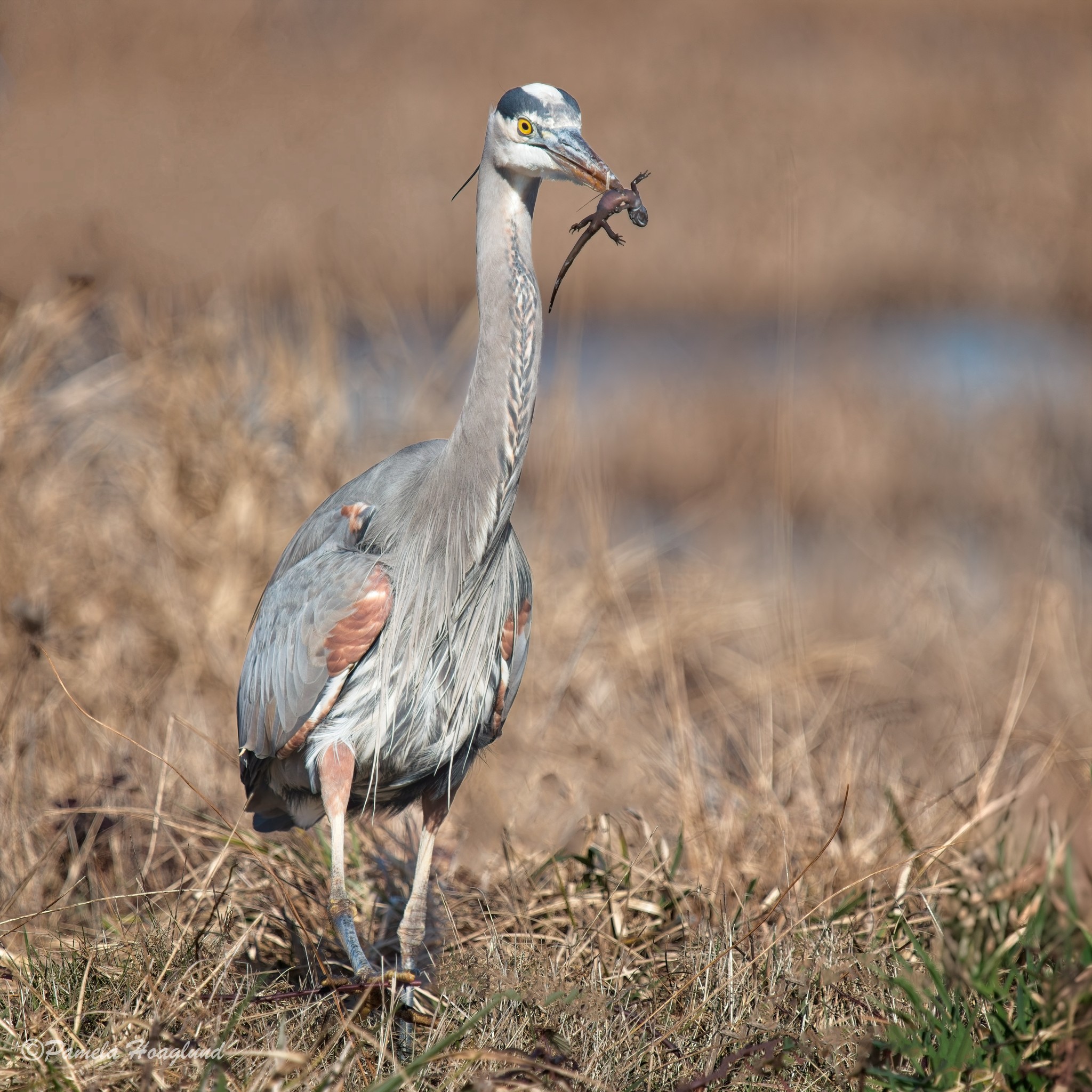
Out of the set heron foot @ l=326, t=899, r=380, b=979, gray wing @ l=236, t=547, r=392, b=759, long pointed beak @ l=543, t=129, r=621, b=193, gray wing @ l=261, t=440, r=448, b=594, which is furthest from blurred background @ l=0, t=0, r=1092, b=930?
long pointed beak @ l=543, t=129, r=621, b=193

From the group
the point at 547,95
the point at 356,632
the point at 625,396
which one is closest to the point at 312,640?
the point at 356,632

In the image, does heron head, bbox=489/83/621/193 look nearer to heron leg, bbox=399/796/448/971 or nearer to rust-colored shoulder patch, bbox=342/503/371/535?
rust-colored shoulder patch, bbox=342/503/371/535

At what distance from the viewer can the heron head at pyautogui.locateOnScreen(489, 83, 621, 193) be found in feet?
9.12

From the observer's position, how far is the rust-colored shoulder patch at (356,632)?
3.00 metres

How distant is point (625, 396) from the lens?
9.80 m

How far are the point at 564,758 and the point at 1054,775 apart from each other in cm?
169

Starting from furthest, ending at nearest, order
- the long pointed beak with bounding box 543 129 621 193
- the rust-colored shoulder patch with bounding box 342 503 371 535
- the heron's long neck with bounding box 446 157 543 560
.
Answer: the rust-colored shoulder patch with bounding box 342 503 371 535 < the heron's long neck with bounding box 446 157 543 560 < the long pointed beak with bounding box 543 129 621 193

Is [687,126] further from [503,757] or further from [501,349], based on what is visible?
[501,349]

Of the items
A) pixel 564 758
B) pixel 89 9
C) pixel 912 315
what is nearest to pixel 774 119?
pixel 912 315

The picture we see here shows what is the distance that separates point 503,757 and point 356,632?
6.30 ft

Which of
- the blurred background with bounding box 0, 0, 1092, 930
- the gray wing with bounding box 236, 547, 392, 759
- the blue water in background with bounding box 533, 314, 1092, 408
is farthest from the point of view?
the blue water in background with bounding box 533, 314, 1092, 408

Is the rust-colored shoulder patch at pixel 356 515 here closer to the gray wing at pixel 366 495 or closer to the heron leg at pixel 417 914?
the gray wing at pixel 366 495

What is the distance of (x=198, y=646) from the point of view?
15.5ft

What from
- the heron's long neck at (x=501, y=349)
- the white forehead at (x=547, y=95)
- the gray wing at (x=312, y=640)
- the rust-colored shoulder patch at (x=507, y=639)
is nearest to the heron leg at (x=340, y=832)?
the gray wing at (x=312, y=640)
